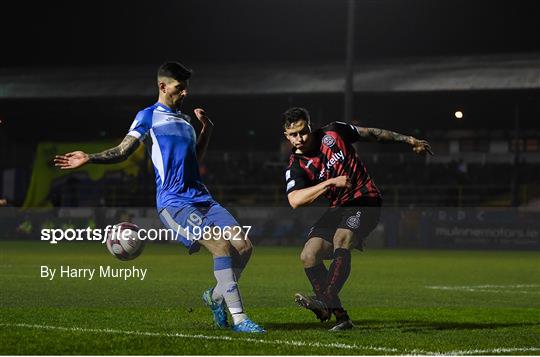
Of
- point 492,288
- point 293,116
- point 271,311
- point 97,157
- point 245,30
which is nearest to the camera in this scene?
point 97,157

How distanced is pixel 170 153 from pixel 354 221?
186 centimetres

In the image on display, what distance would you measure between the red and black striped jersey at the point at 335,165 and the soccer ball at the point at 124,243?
168 cm

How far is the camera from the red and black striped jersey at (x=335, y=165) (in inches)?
378

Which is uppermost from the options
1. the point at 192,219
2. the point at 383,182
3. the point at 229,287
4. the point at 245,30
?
the point at 245,30

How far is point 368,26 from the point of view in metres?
42.2

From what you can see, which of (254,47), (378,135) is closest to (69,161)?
(378,135)

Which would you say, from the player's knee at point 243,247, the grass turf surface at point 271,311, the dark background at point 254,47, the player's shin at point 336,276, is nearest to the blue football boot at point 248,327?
the grass turf surface at point 271,311

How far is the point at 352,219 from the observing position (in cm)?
975

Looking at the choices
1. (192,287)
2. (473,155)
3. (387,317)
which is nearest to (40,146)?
(473,155)

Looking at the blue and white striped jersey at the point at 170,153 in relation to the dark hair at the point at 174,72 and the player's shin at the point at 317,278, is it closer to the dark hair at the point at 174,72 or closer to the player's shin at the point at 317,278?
the dark hair at the point at 174,72

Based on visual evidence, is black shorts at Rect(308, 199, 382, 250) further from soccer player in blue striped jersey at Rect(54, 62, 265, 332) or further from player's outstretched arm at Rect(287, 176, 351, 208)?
soccer player in blue striped jersey at Rect(54, 62, 265, 332)

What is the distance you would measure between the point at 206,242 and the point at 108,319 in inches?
67.7

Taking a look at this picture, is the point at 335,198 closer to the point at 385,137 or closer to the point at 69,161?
the point at 385,137

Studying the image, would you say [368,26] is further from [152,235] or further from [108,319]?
[108,319]
